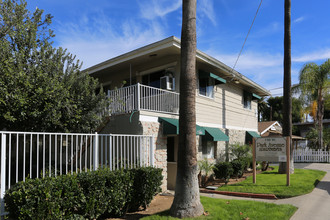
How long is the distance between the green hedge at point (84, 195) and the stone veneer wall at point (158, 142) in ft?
7.72

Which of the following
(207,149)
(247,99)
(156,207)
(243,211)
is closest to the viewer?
(243,211)

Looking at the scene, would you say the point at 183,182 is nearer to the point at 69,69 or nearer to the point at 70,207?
the point at 70,207

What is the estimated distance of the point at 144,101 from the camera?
10055mm

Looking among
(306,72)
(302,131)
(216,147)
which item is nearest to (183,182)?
(216,147)

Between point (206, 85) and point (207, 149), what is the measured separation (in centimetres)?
344

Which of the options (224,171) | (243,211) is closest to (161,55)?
(224,171)

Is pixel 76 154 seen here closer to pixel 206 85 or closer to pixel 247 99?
pixel 206 85

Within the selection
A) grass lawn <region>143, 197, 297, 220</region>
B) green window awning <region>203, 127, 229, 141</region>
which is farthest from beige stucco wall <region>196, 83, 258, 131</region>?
grass lawn <region>143, 197, 297, 220</region>

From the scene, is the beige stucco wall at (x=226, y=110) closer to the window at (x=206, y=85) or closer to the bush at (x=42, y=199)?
the window at (x=206, y=85)

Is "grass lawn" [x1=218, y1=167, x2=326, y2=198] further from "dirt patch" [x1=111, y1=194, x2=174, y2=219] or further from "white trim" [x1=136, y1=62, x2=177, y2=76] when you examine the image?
"white trim" [x1=136, y1=62, x2=177, y2=76]

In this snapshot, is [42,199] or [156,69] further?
[156,69]

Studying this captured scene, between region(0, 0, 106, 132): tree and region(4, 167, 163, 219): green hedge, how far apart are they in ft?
9.19

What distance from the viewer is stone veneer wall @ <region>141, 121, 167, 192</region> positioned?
958cm

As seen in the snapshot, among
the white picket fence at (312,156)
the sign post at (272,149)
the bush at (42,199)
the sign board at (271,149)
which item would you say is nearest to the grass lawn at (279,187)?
the sign post at (272,149)
